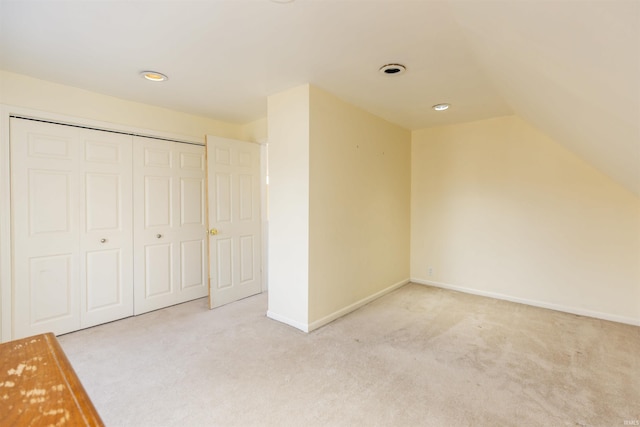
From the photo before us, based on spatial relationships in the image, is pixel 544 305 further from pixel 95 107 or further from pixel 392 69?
pixel 95 107

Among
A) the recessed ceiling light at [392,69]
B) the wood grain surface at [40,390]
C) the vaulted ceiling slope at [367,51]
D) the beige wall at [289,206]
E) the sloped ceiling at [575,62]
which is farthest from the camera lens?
the beige wall at [289,206]

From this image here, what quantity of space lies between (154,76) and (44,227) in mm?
1718

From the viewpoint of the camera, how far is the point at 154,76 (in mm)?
2586

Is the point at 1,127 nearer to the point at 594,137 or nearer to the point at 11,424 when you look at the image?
the point at 11,424

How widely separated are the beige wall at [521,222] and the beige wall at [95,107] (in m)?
3.17

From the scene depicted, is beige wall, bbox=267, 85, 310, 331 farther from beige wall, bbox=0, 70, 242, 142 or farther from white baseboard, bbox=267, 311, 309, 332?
beige wall, bbox=0, 70, 242, 142

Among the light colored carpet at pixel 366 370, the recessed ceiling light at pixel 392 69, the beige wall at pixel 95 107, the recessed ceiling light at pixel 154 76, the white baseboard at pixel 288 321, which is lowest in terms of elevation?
the light colored carpet at pixel 366 370

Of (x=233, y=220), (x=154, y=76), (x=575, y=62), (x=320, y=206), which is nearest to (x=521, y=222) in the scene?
(x=320, y=206)

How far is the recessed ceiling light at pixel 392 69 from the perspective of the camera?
2.36 m

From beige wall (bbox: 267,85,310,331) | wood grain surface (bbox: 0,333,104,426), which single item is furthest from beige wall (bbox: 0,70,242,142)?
wood grain surface (bbox: 0,333,104,426)

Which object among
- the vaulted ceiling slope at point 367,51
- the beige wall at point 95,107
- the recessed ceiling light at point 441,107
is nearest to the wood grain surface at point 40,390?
the vaulted ceiling slope at point 367,51

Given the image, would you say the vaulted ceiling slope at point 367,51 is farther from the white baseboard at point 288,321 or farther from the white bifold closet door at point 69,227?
the white baseboard at point 288,321

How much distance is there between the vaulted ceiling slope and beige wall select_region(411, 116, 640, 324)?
2.39 feet

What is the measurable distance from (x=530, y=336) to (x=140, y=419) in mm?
3180
